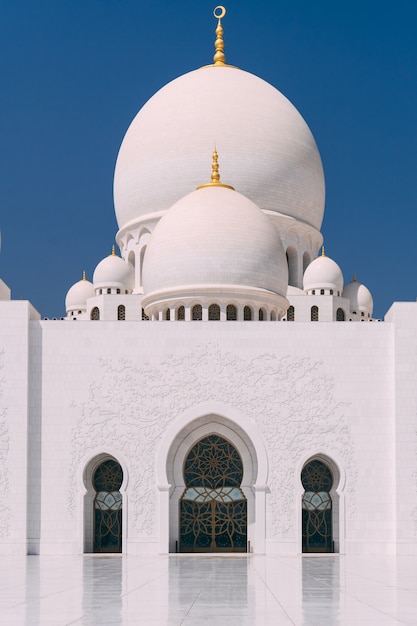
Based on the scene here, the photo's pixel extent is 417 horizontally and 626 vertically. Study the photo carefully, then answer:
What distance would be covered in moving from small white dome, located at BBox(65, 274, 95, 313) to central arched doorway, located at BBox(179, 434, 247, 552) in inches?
434

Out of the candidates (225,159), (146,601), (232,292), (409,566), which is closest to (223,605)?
(146,601)

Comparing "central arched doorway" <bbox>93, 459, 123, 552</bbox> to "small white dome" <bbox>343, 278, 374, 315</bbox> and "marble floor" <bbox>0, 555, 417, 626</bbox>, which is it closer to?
"marble floor" <bbox>0, 555, 417, 626</bbox>

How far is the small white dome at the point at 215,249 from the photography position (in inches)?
798

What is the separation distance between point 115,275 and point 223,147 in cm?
442

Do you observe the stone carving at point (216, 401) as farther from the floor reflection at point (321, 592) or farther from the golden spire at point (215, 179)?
the golden spire at point (215, 179)

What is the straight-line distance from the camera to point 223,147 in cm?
2452

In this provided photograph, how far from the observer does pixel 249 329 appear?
1817cm

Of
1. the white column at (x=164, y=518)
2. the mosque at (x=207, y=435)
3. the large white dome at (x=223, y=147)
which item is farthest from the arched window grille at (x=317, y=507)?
the large white dome at (x=223, y=147)

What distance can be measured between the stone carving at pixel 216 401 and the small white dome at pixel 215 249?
2656 millimetres

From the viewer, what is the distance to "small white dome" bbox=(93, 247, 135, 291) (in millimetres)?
25766

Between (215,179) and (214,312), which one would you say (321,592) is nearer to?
(214,312)

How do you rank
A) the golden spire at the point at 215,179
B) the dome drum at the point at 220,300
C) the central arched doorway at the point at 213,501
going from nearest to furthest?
the central arched doorway at the point at 213,501 < the dome drum at the point at 220,300 < the golden spire at the point at 215,179

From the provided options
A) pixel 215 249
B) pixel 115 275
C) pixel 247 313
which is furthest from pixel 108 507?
pixel 115 275

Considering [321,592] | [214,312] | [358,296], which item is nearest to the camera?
[321,592]
